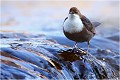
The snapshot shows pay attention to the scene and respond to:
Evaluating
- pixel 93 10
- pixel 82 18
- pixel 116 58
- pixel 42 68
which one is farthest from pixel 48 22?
pixel 42 68

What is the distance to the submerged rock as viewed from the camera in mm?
5692

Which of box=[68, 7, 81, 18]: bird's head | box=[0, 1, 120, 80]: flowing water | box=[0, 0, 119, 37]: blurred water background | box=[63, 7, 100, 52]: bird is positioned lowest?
box=[0, 0, 119, 37]: blurred water background

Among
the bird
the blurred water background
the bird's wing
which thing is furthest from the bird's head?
the blurred water background

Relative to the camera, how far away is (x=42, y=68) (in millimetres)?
6133

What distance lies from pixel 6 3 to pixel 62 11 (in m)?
2.26

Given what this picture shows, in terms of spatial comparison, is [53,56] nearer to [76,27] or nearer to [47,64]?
[47,64]

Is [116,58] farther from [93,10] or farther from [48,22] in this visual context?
[93,10]

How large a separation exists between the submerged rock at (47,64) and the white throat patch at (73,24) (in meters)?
0.33

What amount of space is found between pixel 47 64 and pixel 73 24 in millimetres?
1087

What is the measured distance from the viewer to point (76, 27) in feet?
23.6

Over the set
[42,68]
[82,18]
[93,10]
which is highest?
[82,18]

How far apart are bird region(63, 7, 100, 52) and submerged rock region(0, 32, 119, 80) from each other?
0.81 ft

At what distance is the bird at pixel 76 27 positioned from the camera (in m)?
7.13

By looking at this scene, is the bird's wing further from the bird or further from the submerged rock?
the submerged rock
